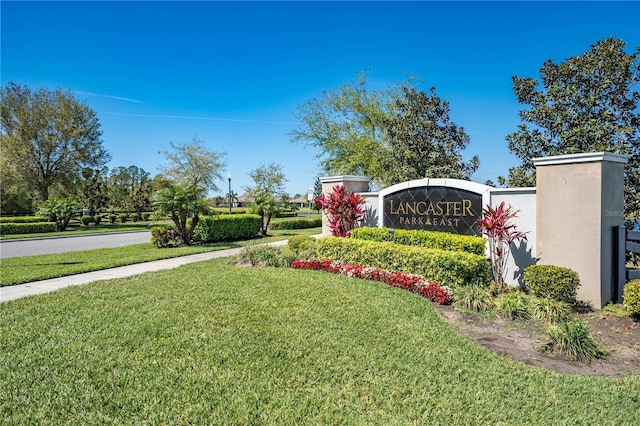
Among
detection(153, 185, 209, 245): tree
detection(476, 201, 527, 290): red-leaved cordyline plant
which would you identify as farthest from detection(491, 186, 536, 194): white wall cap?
detection(153, 185, 209, 245): tree

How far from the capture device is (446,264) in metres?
6.58

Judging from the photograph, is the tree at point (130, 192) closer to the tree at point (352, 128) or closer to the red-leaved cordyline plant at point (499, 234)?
the tree at point (352, 128)

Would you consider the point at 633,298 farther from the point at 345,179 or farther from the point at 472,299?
the point at 345,179

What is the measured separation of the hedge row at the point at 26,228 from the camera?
67.7ft

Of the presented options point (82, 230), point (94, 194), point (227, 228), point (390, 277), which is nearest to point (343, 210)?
point (390, 277)

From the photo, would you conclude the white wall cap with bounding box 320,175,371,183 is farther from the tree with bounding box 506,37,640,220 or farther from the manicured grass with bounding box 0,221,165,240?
the manicured grass with bounding box 0,221,165,240

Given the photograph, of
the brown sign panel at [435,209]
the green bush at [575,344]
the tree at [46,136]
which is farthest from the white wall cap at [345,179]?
the tree at [46,136]

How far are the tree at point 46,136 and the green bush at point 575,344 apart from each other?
3195 centimetres

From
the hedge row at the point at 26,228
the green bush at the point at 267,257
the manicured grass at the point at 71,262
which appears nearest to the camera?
the manicured grass at the point at 71,262

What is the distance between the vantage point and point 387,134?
53.8 ft

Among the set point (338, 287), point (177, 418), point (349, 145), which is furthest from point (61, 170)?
point (177, 418)

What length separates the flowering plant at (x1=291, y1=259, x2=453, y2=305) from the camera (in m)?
6.26

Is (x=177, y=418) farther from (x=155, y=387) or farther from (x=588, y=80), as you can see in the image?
(x=588, y=80)

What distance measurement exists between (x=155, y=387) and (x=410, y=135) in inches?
497
